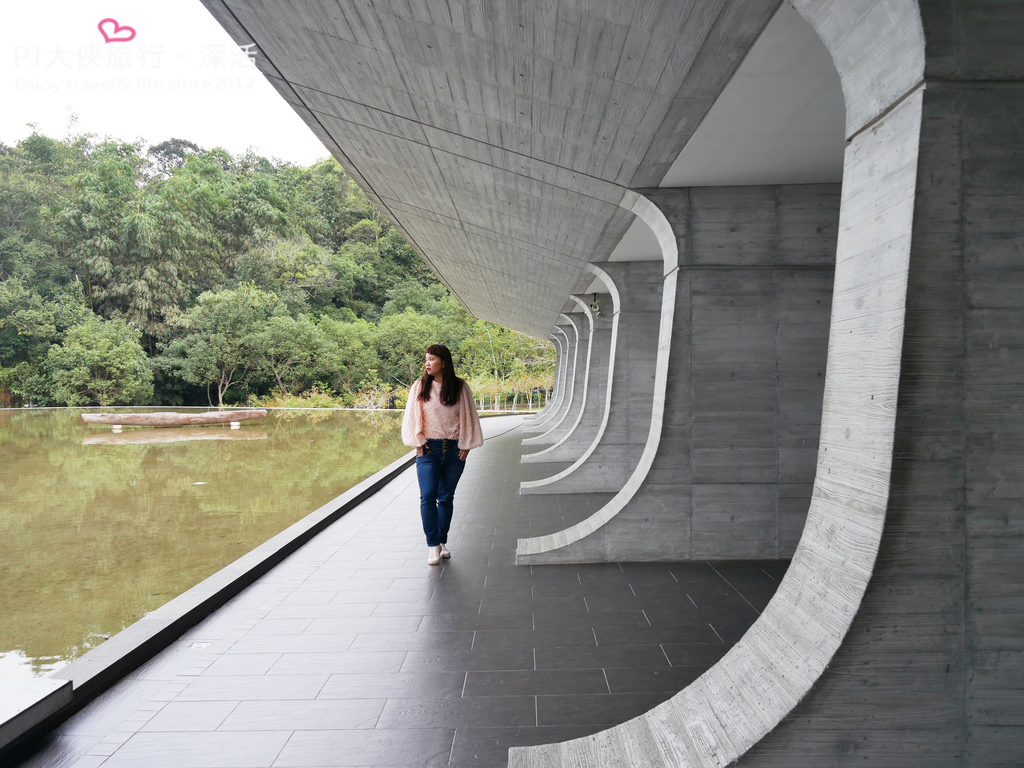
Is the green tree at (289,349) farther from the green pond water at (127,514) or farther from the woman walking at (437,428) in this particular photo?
the woman walking at (437,428)

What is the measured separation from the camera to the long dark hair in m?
4.71

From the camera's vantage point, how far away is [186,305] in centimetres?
3897

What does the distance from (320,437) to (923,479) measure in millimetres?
17556

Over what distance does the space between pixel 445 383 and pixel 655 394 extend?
1.59 metres

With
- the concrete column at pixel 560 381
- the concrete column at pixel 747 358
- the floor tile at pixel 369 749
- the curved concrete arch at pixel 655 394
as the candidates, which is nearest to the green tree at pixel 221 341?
the concrete column at pixel 560 381

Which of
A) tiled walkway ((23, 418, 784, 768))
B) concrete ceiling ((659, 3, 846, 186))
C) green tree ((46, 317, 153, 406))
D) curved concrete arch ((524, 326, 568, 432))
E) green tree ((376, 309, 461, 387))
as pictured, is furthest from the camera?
green tree ((376, 309, 461, 387))

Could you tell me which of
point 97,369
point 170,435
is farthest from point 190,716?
point 97,369

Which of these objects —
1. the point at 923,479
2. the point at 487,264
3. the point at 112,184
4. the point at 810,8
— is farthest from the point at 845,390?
the point at 112,184

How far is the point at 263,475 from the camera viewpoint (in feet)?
36.6

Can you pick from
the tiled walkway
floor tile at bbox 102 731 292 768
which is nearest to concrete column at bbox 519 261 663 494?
the tiled walkway

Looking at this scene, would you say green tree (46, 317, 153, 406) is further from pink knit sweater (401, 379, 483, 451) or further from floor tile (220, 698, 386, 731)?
floor tile (220, 698, 386, 731)

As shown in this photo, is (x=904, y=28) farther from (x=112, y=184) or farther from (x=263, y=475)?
(x=112, y=184)

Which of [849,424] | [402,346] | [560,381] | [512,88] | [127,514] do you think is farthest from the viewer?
[402,346]

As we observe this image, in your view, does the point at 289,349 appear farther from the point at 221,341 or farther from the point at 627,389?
the point at 627,389
